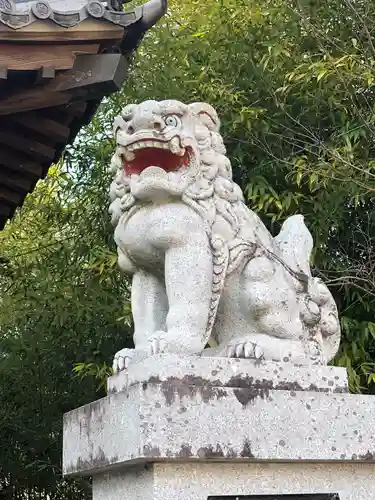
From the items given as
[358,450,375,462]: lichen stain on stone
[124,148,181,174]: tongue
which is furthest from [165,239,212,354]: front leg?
[358,450,375,462]: lichen stain on stone

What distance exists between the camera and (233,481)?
1.99m

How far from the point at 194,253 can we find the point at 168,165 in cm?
28

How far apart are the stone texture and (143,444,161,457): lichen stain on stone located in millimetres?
58

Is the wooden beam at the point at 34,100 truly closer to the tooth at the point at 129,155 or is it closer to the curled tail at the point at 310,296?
the tooth at the point at 129,155

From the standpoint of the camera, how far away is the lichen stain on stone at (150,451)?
1.84 m

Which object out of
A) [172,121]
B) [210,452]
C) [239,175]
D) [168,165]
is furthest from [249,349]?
[239,175]

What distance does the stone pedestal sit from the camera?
1895 mm

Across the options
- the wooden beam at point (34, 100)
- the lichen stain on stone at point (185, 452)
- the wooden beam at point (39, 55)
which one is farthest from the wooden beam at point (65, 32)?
the lichen stain on stone at point (185, 452)

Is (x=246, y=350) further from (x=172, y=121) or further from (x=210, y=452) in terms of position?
(x=172, y=121)

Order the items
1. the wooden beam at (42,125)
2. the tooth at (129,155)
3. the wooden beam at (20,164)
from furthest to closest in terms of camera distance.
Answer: the wooden beam at (20,164), the wooden beam at (42,125), the tooth at (129,155)

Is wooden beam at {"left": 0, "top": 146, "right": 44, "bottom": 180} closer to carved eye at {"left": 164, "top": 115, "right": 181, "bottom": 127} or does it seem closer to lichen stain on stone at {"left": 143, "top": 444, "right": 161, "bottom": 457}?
carved eye at {"left": 164, "top": 115, "right": 181, "bottom": 127}

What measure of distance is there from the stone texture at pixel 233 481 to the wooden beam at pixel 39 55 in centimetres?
148

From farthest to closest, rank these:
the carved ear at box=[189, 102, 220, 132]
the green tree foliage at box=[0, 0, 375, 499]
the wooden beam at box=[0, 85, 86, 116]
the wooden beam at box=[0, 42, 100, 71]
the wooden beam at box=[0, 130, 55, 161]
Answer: the green tree foliage at box=[0, 0, 375, 499] < the wooden beam at box=[0, 130, 55, 161] < the wooden beam at box=[0, 85, 86, 116] < the wooden beam at box=[0, 42, 100, 71] < the carved ear at box=[189, 102, 220, 132]

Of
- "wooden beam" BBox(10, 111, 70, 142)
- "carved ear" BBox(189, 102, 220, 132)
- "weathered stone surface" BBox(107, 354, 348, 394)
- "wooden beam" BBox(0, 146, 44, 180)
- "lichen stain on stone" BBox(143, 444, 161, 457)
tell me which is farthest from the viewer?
"wooden beam" BBox(0, 146, 44, 180)
